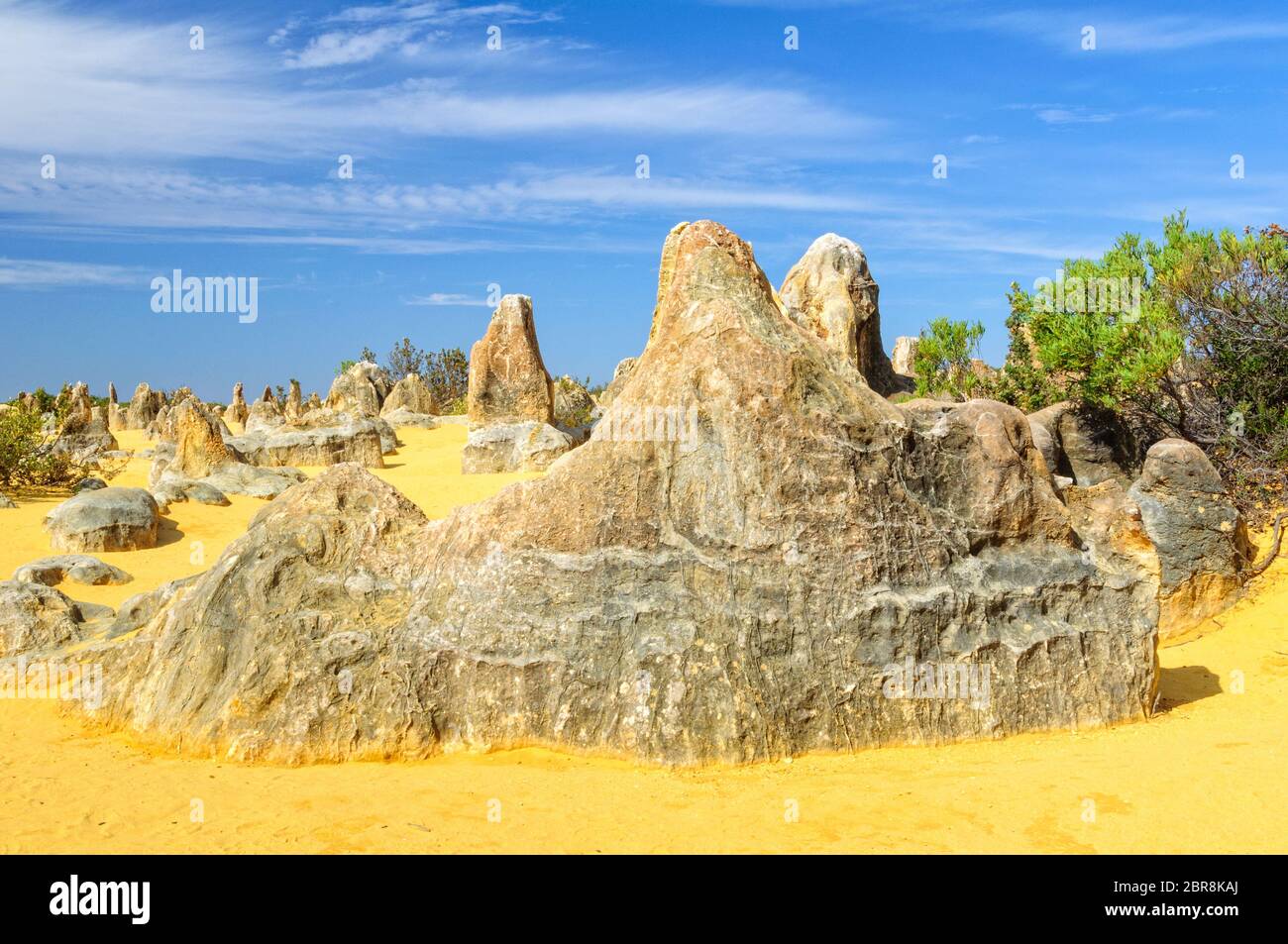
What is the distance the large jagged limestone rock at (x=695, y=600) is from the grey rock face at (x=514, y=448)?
12.4m

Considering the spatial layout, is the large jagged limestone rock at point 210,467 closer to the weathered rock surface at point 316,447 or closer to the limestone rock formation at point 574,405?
the weathered rock surface at point 316,447

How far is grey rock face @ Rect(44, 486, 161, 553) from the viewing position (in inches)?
549

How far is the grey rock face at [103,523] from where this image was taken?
13945 millimetres

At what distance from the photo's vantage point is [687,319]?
7.15 m

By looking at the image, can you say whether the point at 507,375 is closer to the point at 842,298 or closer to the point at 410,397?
the point at 842,298

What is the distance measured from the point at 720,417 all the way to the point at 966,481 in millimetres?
1735

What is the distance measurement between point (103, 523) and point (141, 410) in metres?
28.8

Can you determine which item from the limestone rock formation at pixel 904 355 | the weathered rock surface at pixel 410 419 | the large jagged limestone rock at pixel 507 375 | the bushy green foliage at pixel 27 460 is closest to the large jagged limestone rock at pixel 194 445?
the bushy green foliage at pixel 27 460

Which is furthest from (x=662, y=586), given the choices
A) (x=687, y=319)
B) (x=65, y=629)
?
(x=65, y=629)

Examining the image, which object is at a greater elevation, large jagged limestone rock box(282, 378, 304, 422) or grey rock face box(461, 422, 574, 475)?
A: large jagged limestone rock box(282, 378, 304, 422)

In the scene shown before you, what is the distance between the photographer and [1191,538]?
1062 cm

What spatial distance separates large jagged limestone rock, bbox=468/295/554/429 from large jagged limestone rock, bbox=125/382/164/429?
22.8 meters

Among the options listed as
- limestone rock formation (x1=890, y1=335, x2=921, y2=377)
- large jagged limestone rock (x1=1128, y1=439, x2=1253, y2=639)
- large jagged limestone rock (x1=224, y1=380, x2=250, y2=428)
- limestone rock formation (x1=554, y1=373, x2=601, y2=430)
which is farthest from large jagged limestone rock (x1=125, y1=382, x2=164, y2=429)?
large jagged limestone rock (x1=1128, y1=439, x2=1253, y2=639)

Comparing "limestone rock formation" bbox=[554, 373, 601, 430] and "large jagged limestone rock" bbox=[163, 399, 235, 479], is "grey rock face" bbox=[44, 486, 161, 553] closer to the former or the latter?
"large jagged limestone rock" bbox=[163, 399, 235, 479]
